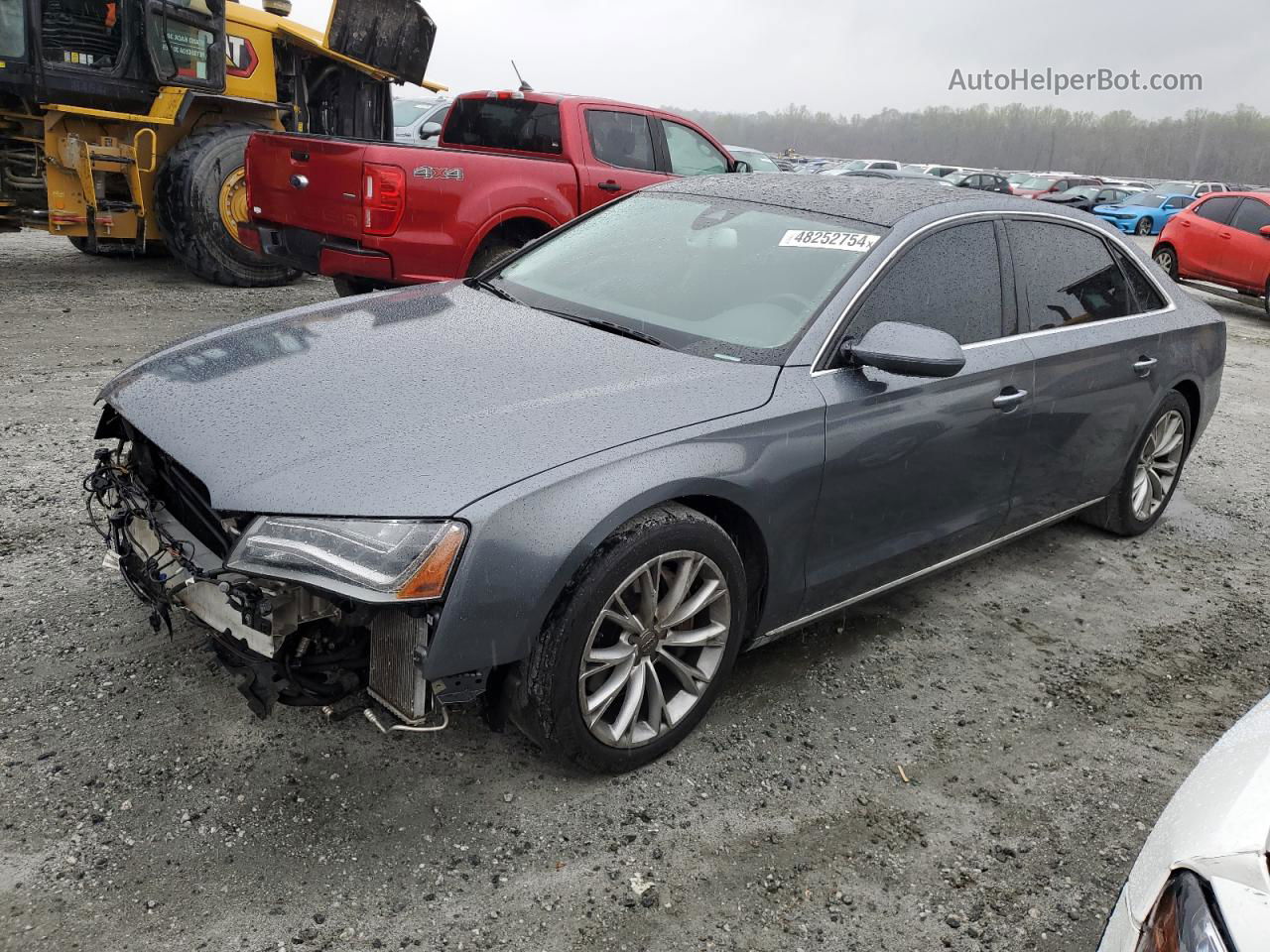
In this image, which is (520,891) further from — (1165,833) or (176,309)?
(176,309)

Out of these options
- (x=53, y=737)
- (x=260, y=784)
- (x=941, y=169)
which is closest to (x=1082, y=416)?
(x=260, y=784)

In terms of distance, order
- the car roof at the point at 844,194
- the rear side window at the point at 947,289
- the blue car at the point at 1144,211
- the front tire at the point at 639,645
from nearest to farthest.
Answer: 1. the front tire at the point at 639,645
2. the rear side window at the point at 947,289
3. the car roof at the point at 844,194
4. the blue car at the point at 1144,211

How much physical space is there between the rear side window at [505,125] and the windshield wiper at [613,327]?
15.8ft

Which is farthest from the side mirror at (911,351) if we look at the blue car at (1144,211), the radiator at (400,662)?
the blue car at (1144,211)

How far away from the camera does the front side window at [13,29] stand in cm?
766

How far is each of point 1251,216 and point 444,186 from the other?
10736 millimetres

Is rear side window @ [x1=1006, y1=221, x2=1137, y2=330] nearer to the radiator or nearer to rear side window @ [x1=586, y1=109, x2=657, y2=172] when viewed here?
the radiator

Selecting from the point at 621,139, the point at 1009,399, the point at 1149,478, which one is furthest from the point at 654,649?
the point at 621,139

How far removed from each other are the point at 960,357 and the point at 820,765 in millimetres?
1230

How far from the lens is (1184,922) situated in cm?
141

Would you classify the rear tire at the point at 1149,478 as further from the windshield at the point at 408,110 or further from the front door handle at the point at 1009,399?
the windshield at the point at 408,110

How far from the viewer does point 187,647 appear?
3158 mm

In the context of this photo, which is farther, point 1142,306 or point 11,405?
point 11,405

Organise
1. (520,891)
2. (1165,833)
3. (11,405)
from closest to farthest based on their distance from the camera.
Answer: (1165,833), (520,891), (11,405)
